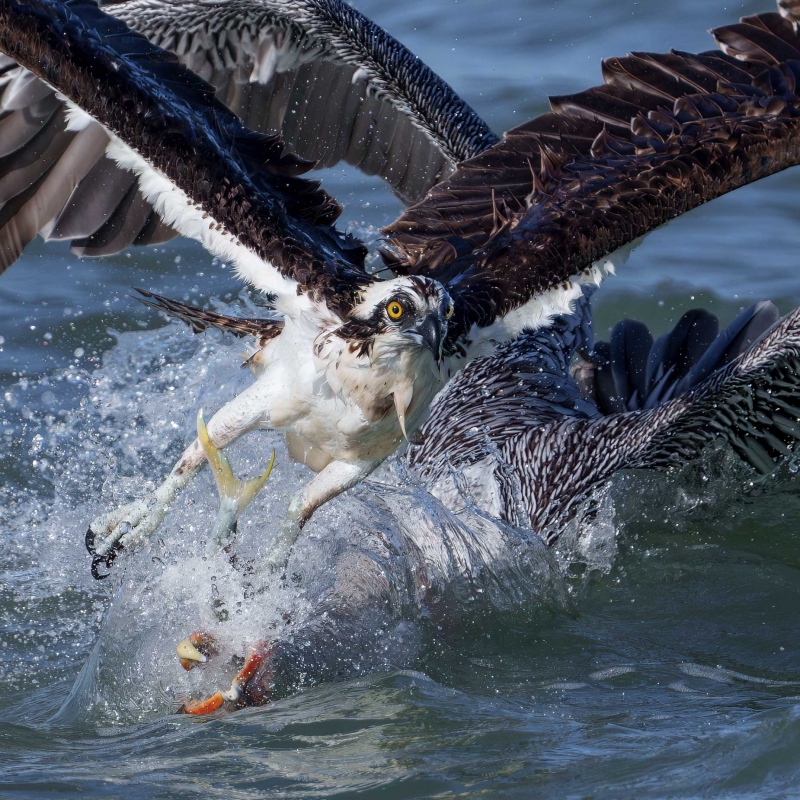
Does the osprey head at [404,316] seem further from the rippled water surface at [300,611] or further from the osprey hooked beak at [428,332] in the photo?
the rippled water surface at [300,611]

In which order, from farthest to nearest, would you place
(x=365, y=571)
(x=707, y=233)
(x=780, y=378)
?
(x=707, y=233), (x=780, y=378), (x=365, y=571)

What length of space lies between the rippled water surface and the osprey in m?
0.53

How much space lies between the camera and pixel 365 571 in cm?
538


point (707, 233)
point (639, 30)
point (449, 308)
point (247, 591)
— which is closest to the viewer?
point (449, 308)

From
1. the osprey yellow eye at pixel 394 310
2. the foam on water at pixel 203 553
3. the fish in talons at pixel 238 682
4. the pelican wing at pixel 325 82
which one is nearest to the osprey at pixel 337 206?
the osprey yellow eye at pixel 394 310

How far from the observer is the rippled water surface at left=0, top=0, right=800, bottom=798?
13.7 ft

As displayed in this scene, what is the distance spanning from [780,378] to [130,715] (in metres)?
3.24

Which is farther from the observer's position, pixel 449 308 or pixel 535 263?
pixel 535 263

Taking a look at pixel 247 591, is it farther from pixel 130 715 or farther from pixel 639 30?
pixel 639 30

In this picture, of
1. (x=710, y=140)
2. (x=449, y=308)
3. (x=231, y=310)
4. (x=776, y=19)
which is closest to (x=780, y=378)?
(x=710, y=140)

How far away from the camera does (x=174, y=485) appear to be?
15.9 ft

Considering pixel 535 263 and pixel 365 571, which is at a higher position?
pixel 535 263

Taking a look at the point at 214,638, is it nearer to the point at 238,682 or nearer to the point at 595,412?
A: the point at 238,682

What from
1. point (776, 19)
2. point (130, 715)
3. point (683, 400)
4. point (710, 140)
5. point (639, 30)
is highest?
point (639, 30)
